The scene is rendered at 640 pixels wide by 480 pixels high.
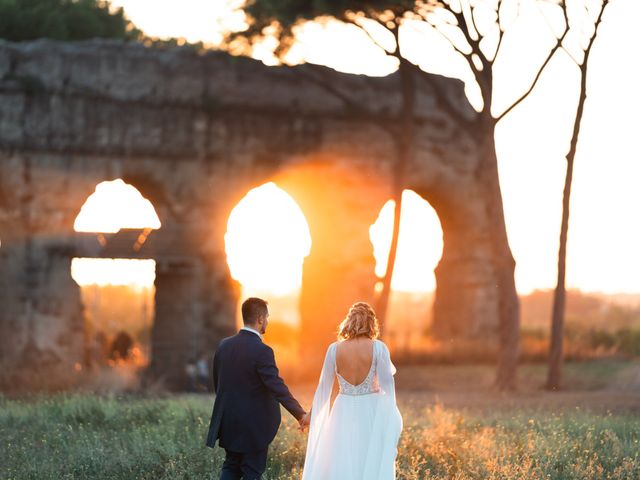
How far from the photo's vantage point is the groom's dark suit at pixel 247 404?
864 cm

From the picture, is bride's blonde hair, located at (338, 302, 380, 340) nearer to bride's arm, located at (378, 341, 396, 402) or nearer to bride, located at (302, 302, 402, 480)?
bride, located at (302, 302, 402, 480)

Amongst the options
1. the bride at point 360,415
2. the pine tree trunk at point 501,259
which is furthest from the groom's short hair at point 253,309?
the pine tree trunk at point 501,259

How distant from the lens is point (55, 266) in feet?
75.6

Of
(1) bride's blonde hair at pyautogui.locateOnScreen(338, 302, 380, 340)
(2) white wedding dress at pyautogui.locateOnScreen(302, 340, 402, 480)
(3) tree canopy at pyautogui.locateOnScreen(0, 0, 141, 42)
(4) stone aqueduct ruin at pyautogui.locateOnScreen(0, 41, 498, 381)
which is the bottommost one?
(2) white wedding dress at pyautogui.locateOnScreen(302, 340, 402, 480)

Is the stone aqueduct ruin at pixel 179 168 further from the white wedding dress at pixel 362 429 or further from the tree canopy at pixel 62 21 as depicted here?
the white wedding dress at pixel 362 429

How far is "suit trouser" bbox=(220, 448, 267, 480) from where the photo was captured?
8.63 meters

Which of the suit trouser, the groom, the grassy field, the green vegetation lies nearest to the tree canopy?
the grassy field

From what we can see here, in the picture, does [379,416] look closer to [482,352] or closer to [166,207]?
[166,207]

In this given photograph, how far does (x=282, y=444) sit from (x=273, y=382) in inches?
142

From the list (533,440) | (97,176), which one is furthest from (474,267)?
(533,440)

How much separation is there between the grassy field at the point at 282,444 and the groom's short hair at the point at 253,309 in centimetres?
230

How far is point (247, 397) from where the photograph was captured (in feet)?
28.6

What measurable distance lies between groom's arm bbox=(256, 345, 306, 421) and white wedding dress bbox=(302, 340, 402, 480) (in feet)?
1.26

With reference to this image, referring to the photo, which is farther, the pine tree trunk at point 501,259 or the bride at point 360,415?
the pine tree trunk at point 501,259
